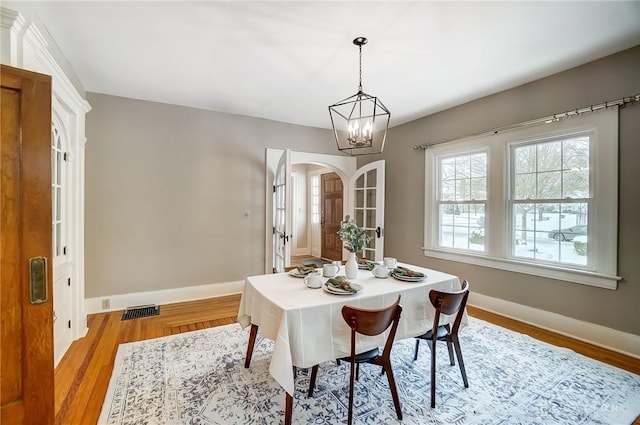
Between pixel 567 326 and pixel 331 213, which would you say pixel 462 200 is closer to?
pixel 567 326

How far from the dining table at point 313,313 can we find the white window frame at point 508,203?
5.20 feet

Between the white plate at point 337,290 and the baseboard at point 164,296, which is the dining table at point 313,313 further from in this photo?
the baseboard at point 164,296

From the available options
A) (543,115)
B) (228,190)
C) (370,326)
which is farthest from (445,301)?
(228,190)

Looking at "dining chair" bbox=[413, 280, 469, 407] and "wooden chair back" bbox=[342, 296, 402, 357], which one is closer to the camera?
"wooden chair back" bbox=[342, 296, 402, 357]

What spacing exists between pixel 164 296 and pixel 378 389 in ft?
10.2

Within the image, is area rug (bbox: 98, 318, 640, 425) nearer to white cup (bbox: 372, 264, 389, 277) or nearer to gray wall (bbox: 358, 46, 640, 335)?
gray wall (bbox: 358, 46, 640, 335)

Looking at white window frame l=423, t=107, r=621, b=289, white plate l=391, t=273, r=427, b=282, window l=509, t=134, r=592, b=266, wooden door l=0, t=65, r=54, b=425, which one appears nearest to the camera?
wooden door l=0, t=65, r=54, b=425

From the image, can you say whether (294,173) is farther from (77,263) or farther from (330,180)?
(77,263)

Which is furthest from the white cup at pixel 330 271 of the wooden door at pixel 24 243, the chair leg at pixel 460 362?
the wooden door at pixel 24 243

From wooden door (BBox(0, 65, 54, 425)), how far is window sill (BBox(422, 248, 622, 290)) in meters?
4.20

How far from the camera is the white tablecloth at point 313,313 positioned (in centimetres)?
162

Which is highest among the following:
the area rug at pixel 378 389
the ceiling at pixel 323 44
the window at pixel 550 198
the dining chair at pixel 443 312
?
the ceiling at pixel 323 44

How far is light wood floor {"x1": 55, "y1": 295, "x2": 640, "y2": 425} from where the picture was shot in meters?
1.91

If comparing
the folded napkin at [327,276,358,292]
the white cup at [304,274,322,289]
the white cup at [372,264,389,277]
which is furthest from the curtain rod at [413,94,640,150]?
the white cup at [304,274,322,289]
